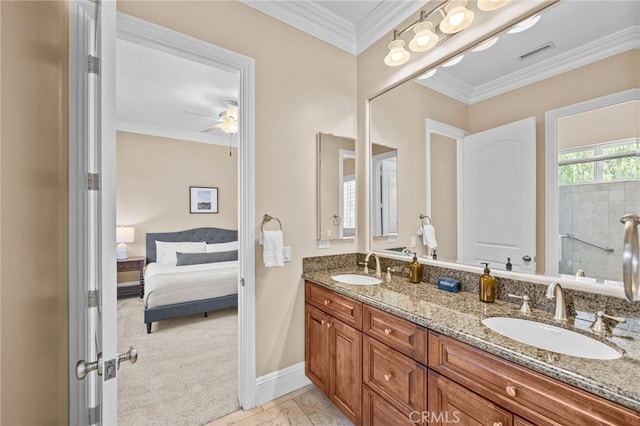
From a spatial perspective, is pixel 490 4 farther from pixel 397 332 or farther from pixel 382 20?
pixel 397 332

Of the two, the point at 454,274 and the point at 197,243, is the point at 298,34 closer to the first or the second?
the point at 454,274

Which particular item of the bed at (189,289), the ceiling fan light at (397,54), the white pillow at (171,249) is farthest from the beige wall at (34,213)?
the white pillow at (171,249)

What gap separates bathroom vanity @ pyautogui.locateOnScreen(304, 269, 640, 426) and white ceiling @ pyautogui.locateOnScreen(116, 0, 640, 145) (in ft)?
4.07

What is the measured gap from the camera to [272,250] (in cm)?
198

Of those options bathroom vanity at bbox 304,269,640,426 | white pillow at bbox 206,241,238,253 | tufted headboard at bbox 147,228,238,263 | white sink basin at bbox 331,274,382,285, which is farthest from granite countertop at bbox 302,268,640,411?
tufted headboard at bbox 147,228,238,263

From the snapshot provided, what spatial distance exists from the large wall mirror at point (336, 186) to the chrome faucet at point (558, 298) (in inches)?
57.8

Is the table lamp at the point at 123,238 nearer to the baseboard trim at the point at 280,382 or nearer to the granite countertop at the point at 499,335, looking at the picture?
the baseboard trim at the point at 280,382

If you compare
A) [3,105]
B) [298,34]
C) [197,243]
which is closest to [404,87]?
[298,34]

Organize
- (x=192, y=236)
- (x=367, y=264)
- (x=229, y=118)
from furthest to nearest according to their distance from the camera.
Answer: (x=192, y=236) < (x=229, y=118) < (x=367, y=264)

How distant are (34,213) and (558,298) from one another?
2.05 m

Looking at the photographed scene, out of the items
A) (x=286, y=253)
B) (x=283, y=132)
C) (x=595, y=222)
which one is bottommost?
(x=286, y=253)

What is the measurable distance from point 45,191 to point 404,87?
2.20 m

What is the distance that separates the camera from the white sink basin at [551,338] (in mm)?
1009

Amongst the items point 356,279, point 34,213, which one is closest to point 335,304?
point 356,279
